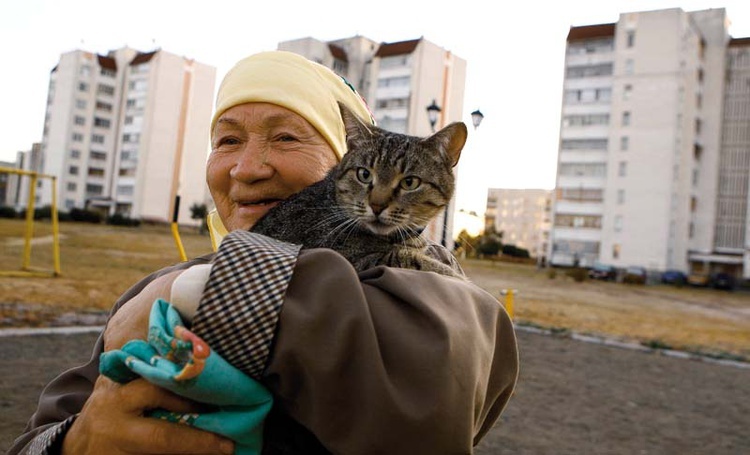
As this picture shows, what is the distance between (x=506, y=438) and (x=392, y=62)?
206 feet

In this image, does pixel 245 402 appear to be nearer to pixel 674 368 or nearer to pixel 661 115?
pixel 674 368

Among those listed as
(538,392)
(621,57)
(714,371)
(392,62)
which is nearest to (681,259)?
(621,57)

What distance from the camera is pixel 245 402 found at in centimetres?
113

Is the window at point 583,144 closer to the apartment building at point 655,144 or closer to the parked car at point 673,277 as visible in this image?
the apartment building at point 655,144

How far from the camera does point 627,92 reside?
56.3m

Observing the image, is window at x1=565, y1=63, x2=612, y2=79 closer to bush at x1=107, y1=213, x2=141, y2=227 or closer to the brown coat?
bush at x1=107, y1=213, x2=141, y2=227

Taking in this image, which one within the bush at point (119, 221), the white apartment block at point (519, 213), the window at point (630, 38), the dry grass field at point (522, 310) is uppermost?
the window at point (630, 38)

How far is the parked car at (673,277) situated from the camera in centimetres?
4978

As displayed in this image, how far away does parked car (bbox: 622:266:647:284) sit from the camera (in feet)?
159

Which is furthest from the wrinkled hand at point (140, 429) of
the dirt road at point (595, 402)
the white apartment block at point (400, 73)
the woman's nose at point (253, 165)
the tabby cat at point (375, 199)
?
the white apartment block at point (400, 73)

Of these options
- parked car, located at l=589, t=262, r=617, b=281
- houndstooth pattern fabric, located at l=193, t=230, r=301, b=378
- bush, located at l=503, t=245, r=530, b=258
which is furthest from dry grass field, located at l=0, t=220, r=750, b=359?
bush, located at l=503, t=245, r=530, b=258

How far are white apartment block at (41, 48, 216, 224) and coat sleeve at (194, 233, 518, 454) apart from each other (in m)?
71.9

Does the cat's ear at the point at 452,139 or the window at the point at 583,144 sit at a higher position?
the window at the point at 583,144

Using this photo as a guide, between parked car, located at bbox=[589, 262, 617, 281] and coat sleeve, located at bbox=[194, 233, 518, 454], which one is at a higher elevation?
coat sleeve, located at bbox=[194, 233, 518, 454]
